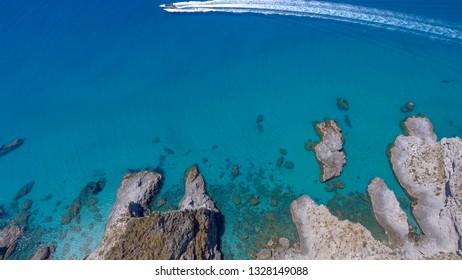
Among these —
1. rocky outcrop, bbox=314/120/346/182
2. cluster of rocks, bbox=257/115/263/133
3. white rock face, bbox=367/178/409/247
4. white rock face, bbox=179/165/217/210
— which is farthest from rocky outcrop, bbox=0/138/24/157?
white rock face, bbox=367/178/409/247

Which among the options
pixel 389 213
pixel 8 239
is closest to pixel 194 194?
pixel 389 213

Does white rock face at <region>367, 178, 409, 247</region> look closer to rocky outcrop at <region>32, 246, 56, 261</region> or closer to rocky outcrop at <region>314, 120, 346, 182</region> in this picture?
rocky outcrop at <region>314, 120, 346, 182</region>

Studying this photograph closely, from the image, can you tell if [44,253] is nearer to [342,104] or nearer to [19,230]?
[19,230]

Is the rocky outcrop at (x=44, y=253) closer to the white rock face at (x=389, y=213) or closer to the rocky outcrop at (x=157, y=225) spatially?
the rocky outcrop at (x=157, y=225)

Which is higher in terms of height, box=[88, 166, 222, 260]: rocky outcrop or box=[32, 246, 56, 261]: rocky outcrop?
box=[88, 166, 222, 260]: rocky outcrop

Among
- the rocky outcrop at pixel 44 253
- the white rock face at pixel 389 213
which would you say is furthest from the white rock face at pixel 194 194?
the white rock face at pixel 389 213

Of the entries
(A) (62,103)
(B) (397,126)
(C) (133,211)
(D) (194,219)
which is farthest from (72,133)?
(B) (397,126)
